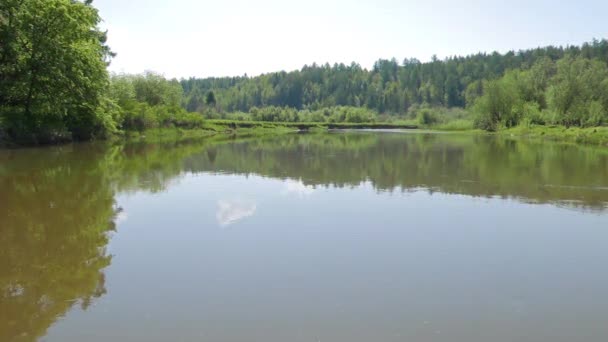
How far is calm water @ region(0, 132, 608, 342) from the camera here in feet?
20.4

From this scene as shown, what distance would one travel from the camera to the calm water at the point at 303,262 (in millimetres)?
6223

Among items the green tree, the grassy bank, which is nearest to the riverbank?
the grassy bank

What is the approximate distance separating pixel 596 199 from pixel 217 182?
13.5 m

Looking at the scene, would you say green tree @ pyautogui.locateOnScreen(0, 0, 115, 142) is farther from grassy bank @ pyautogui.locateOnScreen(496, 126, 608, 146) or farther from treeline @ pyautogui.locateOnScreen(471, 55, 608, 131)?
treeline @ pyautogui.locateOnScreen(471, 55, 608, 131)

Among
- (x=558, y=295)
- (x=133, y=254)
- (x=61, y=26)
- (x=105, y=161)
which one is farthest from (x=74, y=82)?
(x=558, y=295)

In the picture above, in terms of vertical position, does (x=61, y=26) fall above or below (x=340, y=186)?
above

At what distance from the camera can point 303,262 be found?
8844 millimetres

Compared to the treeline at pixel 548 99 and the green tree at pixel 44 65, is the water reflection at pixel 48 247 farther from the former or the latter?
the treeline at pixel 548 99

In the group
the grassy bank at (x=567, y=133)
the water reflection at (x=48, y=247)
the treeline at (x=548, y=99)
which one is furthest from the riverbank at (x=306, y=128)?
the water reflection at (x=48, y=247)

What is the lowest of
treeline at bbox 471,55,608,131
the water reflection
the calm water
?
the calm water

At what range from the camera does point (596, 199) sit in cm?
1553

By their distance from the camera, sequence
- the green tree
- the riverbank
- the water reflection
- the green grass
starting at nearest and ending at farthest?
1. the water reflection
2. the green tree
3. the riverbank
4. the green grass

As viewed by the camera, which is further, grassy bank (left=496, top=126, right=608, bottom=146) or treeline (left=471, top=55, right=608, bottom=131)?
treeline (left=471, top=55, right=608, bottom=131)

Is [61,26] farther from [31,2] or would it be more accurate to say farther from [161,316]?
[161,316]
